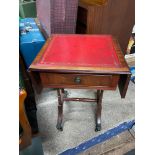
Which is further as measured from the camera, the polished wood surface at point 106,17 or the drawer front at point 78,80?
the polished wood surface at point 106,17

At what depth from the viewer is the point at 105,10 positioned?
1.27 meters

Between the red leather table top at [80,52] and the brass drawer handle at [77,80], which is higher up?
the red leather table top at [80,52]

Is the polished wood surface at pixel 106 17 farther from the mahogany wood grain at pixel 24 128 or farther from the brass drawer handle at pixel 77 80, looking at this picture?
the mahogany wood grain at pixel 24 128

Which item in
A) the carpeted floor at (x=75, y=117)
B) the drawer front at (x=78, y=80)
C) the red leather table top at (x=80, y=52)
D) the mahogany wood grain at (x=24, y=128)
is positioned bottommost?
the carpeted floor at (x=75, y=117)

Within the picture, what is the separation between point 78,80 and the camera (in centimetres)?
80

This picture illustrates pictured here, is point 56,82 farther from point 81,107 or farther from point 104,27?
point 104,27

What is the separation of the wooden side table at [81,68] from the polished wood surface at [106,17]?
1.43ft

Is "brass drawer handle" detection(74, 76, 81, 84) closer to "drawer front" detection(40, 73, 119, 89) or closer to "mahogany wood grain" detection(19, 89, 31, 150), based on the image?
"drawer front" detection(40, 73, 119, 89)

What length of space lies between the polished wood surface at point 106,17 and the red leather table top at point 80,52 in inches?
11.4

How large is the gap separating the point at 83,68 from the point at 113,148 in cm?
75

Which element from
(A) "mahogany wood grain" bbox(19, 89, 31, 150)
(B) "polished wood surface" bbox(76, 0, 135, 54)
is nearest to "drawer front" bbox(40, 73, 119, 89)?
(A) "mahogany wood grain" bbox(19, 89, 31, 150)

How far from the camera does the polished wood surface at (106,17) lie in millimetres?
1251

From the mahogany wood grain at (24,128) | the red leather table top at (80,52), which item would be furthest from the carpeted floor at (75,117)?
the red leather table top at (80,52)

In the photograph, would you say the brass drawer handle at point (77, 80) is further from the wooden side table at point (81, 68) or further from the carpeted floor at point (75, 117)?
the carpeted floor at point (75, 117)
